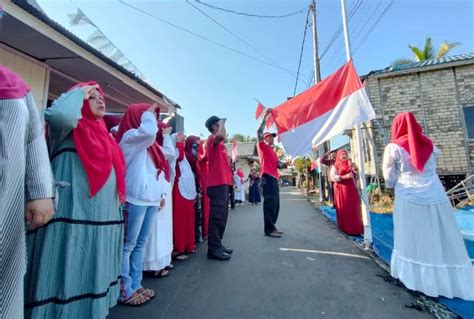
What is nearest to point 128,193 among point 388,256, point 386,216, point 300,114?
point 300,114

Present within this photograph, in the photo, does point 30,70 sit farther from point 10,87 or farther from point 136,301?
point 136,301

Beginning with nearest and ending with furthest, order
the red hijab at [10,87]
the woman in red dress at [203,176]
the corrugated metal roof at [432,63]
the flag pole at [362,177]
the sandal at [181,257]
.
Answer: the red hijab at [10,87] → the sandal at [181,257] → the flag pole at [362,177] → the woman in red dress at [203,176] → the corrugated metal roof at [432,63]

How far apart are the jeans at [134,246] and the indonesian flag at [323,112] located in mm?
2337

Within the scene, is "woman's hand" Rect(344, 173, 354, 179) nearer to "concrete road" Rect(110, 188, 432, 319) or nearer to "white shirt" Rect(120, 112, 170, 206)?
"concrete road" Rect(110, 188, 432, 319)

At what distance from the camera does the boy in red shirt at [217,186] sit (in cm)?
342

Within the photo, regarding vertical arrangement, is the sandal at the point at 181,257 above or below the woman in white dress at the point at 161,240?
below

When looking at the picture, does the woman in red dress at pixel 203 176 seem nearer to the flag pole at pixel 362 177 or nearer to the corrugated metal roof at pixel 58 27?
the corrugated metal roof at pixel 58 27

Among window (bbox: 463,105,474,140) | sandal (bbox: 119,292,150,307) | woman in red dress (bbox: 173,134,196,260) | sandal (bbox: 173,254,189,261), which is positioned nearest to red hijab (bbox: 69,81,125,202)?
sandal (bbox: 119,292,150,307)

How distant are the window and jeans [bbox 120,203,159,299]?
11.2 metres

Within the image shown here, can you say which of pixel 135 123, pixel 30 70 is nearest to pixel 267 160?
pixel 135 123

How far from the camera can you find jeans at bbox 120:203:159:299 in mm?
2172

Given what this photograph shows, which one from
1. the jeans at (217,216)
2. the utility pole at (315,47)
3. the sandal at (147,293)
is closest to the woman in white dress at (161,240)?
the sandal at (147,293)

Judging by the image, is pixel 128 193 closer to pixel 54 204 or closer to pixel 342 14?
pixel 54 204

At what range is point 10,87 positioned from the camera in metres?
1.12
